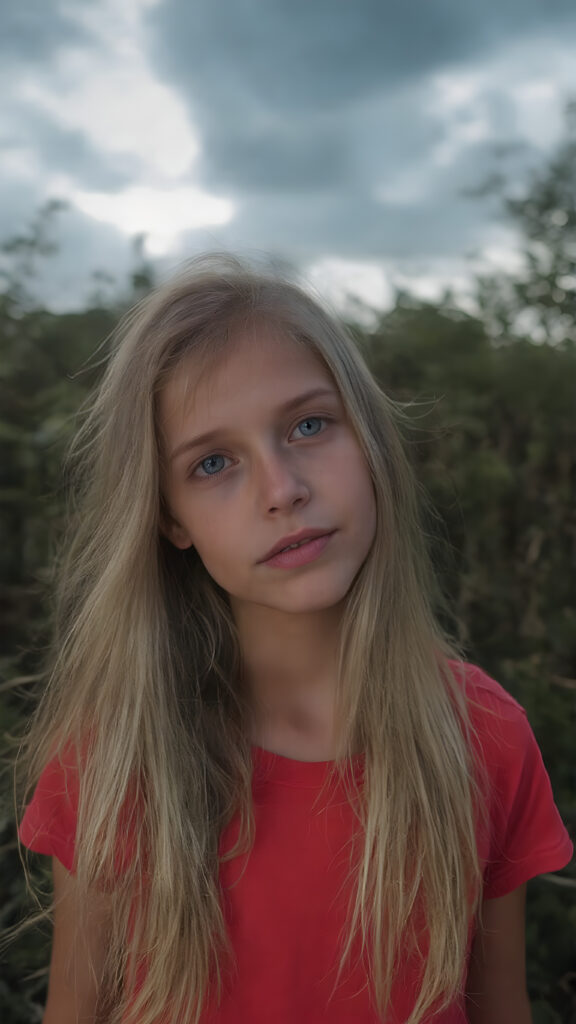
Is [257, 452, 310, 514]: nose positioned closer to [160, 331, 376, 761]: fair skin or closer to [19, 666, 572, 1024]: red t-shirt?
[160, 331, 376, 761]: fair skin

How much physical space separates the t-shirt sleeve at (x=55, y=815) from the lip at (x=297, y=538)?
58cm

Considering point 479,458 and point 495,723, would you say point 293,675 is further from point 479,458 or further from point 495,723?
point 479,458

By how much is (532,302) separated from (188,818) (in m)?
1.96

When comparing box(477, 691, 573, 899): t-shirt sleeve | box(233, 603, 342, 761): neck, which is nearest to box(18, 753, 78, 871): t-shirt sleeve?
box(233, 603, 342, 761): neck

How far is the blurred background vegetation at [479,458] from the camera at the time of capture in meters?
2.31

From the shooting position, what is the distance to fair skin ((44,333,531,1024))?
5.08 feet

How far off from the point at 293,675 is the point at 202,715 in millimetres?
197

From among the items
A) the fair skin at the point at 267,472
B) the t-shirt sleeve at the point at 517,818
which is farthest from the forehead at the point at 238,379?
the t-shirt sleeve at the point at 517,818

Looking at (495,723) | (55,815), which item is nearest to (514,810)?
(495,723)

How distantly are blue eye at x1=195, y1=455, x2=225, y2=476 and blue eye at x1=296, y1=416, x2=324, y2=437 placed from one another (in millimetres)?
152

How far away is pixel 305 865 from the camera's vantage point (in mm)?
1614

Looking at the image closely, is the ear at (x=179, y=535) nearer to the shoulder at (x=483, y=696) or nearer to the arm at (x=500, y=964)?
the shoulder at (x=483, y=696)

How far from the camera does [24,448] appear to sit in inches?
94.0

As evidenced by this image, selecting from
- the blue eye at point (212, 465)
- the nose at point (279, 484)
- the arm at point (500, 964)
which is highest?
the blue eye at point (212, 465)
